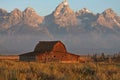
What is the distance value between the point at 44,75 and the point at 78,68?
6176 mm

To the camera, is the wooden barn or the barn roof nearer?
the wooden barn

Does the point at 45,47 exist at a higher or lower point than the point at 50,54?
higher

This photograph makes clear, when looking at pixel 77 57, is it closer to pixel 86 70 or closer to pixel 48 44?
pixel 48 44

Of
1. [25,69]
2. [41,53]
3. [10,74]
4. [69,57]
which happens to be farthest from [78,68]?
[69,57]

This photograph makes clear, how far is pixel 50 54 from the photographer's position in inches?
3305

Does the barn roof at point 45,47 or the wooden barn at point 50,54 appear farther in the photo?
the barn roof at point 45,47

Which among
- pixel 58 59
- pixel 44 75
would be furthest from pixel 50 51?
pixel 44 75

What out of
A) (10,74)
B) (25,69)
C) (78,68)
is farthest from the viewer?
(78,68)

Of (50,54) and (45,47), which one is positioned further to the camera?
(45,47)

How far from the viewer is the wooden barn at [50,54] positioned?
265ft

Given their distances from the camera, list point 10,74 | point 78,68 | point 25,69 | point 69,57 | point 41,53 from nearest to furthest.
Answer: point 10,74 → point 25,69 → point 78,68 → point 41,53 → point 69,57

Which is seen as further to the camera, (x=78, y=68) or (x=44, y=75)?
(x=78, y=68)

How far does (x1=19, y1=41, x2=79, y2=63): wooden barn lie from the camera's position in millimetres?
80875

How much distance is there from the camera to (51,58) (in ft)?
270
